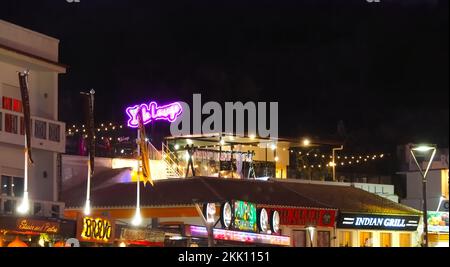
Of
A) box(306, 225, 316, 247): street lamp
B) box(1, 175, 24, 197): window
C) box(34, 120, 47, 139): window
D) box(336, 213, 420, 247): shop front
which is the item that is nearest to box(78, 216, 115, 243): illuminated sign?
box(1, 175, 24, 197): window

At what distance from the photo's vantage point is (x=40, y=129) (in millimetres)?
45031

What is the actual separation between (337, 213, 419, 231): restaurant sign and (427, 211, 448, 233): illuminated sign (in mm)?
2718

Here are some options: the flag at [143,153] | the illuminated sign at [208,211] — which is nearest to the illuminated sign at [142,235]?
the illuminated sign at [208,211]

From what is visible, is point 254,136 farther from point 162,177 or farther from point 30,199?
point 30,199

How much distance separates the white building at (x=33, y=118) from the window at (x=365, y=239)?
19.0 metres

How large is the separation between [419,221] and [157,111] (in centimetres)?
1544

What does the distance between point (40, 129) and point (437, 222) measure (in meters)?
27.1

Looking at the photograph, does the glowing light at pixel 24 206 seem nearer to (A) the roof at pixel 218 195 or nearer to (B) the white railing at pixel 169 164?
(A) the roof at pixel 218 195

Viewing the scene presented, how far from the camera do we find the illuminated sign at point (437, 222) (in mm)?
62906

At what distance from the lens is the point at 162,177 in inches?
2247

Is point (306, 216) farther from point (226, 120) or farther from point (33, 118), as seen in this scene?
point (33, 118)

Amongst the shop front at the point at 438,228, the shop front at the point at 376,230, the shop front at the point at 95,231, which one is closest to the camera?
the shop front at the point at 95,231

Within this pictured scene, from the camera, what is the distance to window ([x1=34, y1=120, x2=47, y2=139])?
1763 inches
